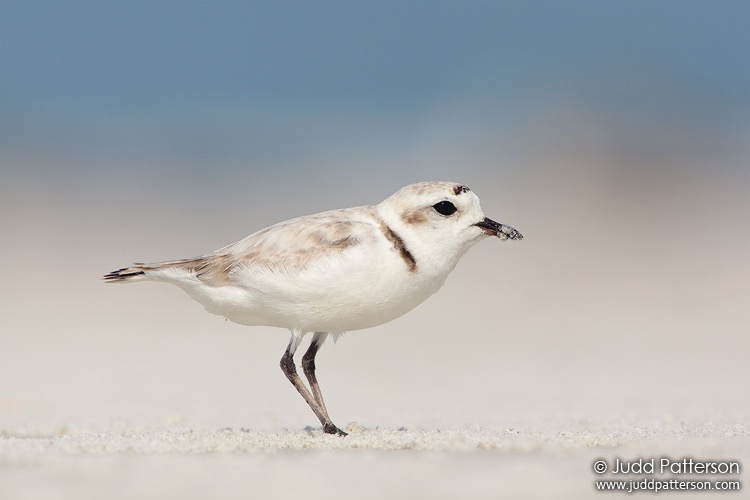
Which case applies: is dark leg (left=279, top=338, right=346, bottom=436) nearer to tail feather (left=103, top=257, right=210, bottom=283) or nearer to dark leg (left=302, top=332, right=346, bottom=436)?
dark leg (left=302, top=332, right=346, bottom=436)

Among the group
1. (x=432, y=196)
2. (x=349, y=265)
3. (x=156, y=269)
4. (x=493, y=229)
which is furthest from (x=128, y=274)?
(x=493, y=229)

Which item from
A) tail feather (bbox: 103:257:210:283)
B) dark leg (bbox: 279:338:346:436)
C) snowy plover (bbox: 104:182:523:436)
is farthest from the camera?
tail feather (bbox: 103:257:210:283)

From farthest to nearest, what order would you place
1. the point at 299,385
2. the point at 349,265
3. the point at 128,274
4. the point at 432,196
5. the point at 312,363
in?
the point at 128,274 < the point at 312,363 < the point at 299,385 < the point at 432,196 < the point at 349,265

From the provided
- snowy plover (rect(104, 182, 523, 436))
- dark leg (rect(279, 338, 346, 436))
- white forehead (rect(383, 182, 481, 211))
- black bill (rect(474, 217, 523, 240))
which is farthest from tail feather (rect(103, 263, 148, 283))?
black bill (rect(474, 217, 523, 240))

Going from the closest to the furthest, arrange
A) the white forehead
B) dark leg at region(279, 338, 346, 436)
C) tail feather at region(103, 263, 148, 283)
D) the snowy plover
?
Result: 1. the snowy plover
2. the white forehead
3. dark leg at region(279, 338, 346, 436)
4. tail feather at region(103, 263, 148, 283)

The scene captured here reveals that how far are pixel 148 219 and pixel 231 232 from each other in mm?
3976

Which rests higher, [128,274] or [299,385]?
[128,274]

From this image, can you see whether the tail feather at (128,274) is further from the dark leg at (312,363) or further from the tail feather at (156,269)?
the dark leg at (312,363)

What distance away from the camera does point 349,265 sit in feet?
20.4

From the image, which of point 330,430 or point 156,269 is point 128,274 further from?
point 330,430

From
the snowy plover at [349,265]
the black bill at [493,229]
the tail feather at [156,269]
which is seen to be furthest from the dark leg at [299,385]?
the black bill at [493,229]

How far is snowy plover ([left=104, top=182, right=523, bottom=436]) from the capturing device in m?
6.25

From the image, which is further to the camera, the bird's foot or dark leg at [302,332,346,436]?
dark leg at [302,332,346,436]

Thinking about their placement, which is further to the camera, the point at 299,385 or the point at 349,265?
the point at 299,385
